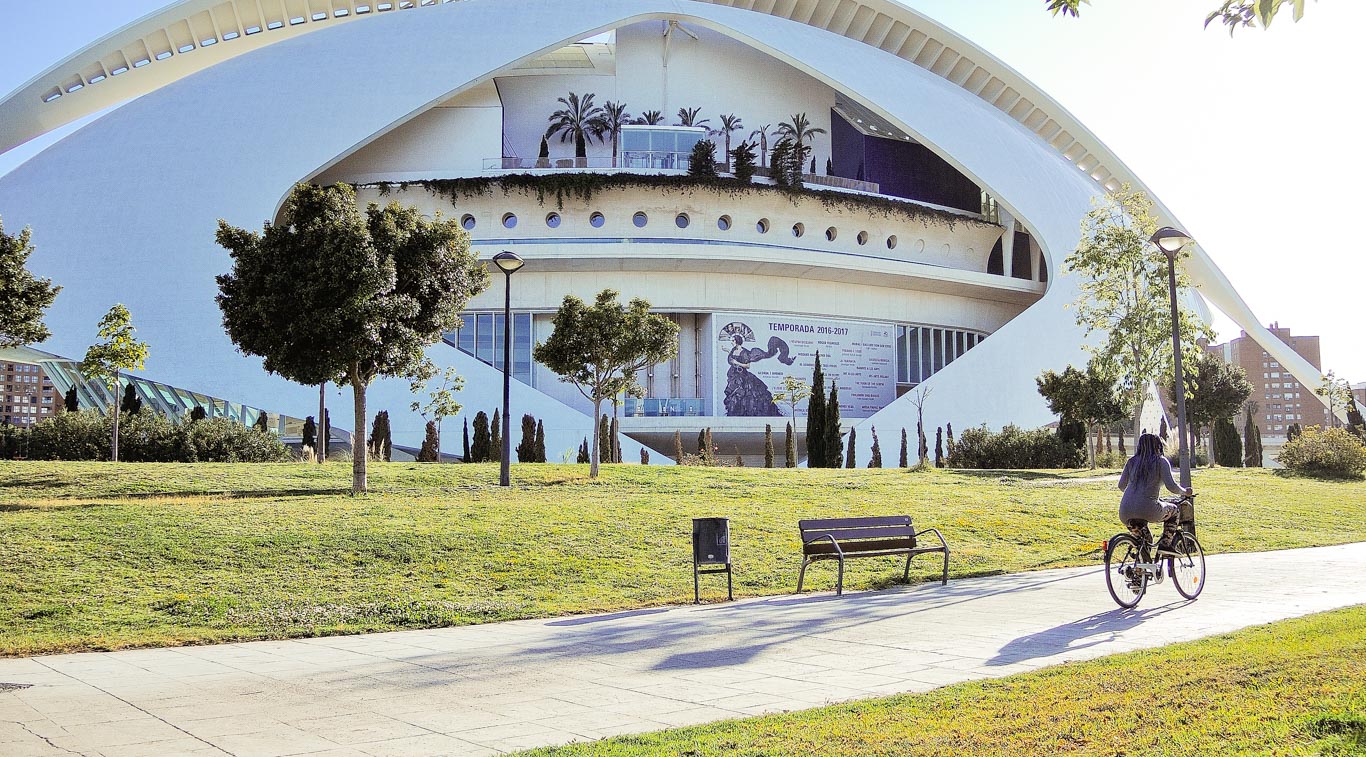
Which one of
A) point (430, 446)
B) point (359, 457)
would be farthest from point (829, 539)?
point (430, 446)

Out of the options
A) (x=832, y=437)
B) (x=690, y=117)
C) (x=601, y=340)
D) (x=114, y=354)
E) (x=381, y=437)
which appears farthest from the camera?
(x=690, y=117)

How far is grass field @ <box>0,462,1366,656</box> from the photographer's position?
321 inches

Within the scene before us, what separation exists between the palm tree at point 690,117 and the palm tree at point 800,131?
2.82 m

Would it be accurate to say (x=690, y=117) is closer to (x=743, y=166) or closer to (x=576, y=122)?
(x=576, y=122)

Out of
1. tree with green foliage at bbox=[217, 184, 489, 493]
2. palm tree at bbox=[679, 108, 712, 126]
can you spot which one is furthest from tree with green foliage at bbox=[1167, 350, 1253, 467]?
tree with green foliage at bbox=[217, 184, 489, 493]

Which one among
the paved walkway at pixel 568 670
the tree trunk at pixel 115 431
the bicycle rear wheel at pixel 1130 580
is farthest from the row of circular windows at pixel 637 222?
the bicycle rear wheel at pixel 1130 580

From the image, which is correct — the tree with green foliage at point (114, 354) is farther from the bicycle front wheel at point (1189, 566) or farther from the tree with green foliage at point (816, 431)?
the bicycle front wheel at point (1189, 566)

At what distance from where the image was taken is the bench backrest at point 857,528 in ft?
32.1

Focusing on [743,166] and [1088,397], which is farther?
[743,166]

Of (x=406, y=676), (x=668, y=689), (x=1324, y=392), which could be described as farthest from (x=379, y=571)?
(x=1324, y=392)

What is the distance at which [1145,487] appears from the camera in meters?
8.07

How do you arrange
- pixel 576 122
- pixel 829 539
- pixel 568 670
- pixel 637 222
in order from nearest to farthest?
pixel 568 670 < pixel 829 539 < pixel 637 222 < pixel 576 122

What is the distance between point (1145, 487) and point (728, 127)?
3019 centimetres

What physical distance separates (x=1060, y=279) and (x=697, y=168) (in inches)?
478
